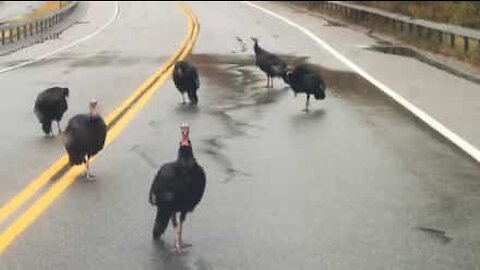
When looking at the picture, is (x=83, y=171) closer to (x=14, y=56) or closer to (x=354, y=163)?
(x=354, y=163)

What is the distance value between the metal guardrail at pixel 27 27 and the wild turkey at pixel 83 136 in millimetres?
19175

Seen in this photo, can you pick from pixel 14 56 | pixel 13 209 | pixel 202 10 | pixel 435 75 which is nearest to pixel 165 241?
pixel 13 209

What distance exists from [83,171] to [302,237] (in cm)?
326

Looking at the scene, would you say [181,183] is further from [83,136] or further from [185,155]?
[83,136]

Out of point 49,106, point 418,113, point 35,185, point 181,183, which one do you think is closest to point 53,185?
point 35,185

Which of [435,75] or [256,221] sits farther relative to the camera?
[435,75]

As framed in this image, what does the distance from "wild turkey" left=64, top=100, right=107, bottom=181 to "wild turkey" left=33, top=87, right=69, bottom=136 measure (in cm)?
269

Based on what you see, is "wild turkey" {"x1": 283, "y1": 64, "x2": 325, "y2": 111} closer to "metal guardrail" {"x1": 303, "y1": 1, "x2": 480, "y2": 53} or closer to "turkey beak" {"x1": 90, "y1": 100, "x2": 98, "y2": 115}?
"turkey beak" {"x1": 90, "y1": 100, "x2": 98, "y2": 115}

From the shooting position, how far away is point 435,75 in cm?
1973

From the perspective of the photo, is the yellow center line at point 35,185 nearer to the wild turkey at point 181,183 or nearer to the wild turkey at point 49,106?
the wild turkey at point 49,106

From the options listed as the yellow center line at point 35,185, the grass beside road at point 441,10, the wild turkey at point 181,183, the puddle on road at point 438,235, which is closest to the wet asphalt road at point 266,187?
the puddle on road at point 438,235

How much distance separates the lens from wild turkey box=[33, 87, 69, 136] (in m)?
11.8

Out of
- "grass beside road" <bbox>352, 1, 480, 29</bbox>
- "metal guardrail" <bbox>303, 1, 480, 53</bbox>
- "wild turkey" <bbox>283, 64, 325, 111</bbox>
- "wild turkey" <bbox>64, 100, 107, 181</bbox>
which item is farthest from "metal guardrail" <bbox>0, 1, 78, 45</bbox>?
"wild turkey" <bbox>64, 100, 107, 181</bbox>

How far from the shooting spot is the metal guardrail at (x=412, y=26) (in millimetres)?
22609
